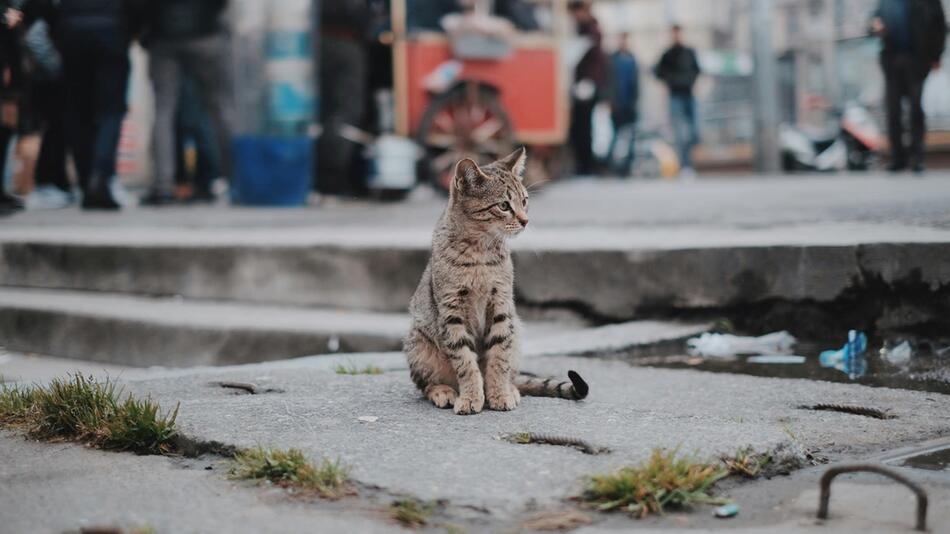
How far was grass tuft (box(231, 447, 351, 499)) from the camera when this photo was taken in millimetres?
2800

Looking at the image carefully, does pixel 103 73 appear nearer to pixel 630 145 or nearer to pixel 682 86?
pixel 682 86

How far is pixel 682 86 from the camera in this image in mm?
16938

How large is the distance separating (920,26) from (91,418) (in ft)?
36.5

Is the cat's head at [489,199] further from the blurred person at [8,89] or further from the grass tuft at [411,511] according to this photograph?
the blurred person at [8,89]

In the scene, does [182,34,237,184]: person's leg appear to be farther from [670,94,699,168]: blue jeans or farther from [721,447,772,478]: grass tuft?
[721,447,772,478]: grass tuft

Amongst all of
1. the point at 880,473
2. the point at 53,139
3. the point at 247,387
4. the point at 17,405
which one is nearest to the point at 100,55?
the point at 53,139

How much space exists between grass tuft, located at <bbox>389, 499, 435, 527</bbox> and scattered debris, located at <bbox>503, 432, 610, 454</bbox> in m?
0.61

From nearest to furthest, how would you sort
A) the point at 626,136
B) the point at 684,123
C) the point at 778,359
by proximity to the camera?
the point at 778,359, the point at 684,123, the point at 626,136

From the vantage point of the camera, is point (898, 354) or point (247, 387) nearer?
point (247, 387)

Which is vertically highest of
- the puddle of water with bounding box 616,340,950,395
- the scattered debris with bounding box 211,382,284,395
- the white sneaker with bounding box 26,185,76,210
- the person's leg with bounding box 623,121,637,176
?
the person's leg with bounding box 623,121,637,176

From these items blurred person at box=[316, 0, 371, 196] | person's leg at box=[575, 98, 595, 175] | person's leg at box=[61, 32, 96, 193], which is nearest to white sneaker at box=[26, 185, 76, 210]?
person's leg at box=[61, 32, 96, 193]

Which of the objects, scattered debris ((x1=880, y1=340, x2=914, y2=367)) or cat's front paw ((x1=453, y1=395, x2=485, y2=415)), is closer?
cat's front paw ((x1=453, y1=395, x2=485, y2=415))

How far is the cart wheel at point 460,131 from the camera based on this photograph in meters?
12.2

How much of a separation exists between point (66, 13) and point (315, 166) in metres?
3.06
